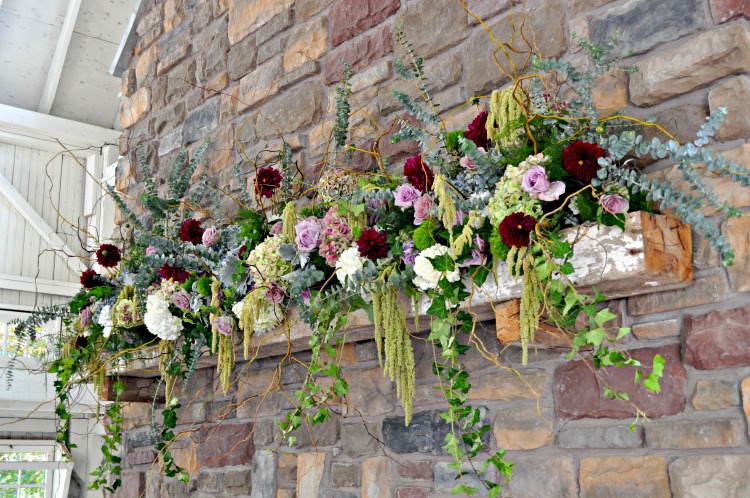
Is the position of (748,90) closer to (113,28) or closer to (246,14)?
(246,14)

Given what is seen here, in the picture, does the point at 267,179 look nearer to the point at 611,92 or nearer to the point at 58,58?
the point at 611,92

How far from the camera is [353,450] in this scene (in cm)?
254

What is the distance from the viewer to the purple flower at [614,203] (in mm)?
1622

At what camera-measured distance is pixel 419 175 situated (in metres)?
1.98

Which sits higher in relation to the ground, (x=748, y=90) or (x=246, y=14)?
(x=246, y=14)

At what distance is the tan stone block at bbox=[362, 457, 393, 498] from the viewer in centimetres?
239

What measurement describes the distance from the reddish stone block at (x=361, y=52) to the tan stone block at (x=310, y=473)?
1.33 m

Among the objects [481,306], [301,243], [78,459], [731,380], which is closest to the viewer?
[731,380]

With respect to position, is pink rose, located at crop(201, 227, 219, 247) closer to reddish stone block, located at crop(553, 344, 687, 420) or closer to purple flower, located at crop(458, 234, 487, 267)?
purple flower, located at crop(458, 234, 487, 267)

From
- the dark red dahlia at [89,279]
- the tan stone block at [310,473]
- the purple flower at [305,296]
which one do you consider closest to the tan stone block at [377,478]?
the tan stone block at [310,473]

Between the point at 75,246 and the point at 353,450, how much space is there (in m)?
5.15

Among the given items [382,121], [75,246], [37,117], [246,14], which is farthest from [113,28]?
[382,121]

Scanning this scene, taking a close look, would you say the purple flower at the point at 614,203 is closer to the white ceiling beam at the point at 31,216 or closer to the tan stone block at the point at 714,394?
the tan stone block at the point at 714,394

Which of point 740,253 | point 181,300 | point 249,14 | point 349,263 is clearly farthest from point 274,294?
point 249,14
